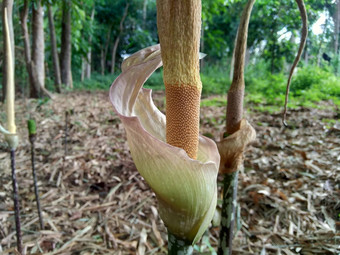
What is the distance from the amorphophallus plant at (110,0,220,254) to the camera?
0.26 metres

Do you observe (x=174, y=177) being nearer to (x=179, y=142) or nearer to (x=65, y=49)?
(x=179, y=142)

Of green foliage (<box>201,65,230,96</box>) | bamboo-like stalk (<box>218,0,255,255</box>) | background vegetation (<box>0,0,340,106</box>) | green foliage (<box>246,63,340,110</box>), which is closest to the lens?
bamboo-like stalk (<box>218,0,255,255</box>)

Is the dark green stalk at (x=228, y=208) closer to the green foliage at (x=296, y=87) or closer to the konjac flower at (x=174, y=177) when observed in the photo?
the konjac flower at (x=174, y=177)

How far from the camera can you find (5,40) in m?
0.39

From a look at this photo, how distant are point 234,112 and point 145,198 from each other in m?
0.72

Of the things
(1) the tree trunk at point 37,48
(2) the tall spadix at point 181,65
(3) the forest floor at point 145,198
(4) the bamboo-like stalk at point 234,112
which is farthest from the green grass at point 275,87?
(1) the tree trunk at point 37,48

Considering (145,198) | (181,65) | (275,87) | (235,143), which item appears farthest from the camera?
(275,87)

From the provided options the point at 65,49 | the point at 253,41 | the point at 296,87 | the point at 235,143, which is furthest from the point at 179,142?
the point at 65,49

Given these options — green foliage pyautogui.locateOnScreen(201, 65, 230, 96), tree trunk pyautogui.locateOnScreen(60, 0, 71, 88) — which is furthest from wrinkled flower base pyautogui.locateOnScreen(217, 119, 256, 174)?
green foliage pyautogui.locateOnScreen(201, 65, 230, 96)

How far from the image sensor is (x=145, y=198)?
3.48 ft

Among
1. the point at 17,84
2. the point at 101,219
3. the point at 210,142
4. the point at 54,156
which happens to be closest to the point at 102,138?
the point at 54,156

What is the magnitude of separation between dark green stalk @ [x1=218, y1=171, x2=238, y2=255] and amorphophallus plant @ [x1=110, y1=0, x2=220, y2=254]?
0.64ft

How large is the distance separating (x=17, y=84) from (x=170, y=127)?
11.3ft

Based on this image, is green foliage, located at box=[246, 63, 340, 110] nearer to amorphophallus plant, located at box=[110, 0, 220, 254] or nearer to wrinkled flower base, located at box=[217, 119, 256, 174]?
wrinkled flower base, located at box=[217, 119, 256, 174]
